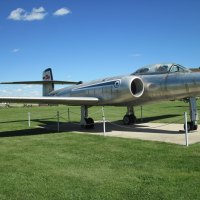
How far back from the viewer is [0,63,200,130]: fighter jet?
39.4ft

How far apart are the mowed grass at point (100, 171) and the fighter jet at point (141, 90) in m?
3.12

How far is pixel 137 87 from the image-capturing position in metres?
13.7

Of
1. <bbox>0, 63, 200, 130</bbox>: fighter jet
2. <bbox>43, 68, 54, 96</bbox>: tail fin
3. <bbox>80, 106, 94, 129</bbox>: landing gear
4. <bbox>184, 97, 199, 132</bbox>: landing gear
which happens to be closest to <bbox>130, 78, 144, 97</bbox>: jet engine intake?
<bbox>0, 63, 200, 130</bbox>: fighter jet

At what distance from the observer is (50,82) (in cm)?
2066

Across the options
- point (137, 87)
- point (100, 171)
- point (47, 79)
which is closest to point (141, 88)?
point (137, 87)

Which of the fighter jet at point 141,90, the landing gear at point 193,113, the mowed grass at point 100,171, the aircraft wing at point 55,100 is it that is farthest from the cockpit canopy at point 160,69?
the mowed grass at point 100,171

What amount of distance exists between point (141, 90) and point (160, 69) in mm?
1256

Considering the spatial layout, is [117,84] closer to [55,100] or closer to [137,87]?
[137,87]

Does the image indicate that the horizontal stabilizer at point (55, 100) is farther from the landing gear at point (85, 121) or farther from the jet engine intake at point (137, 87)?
the jet engine intake at point (137, 87)

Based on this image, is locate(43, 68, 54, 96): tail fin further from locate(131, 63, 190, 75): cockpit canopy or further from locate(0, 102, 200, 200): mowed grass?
locate(0, 102, 200, 200): mowed grass

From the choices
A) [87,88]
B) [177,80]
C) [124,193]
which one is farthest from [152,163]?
[87,88]

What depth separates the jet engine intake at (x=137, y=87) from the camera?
13.5m

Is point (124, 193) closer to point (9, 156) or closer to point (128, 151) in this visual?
point (128, 151)

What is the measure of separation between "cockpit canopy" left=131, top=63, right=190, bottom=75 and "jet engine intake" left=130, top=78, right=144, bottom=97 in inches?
19.2
